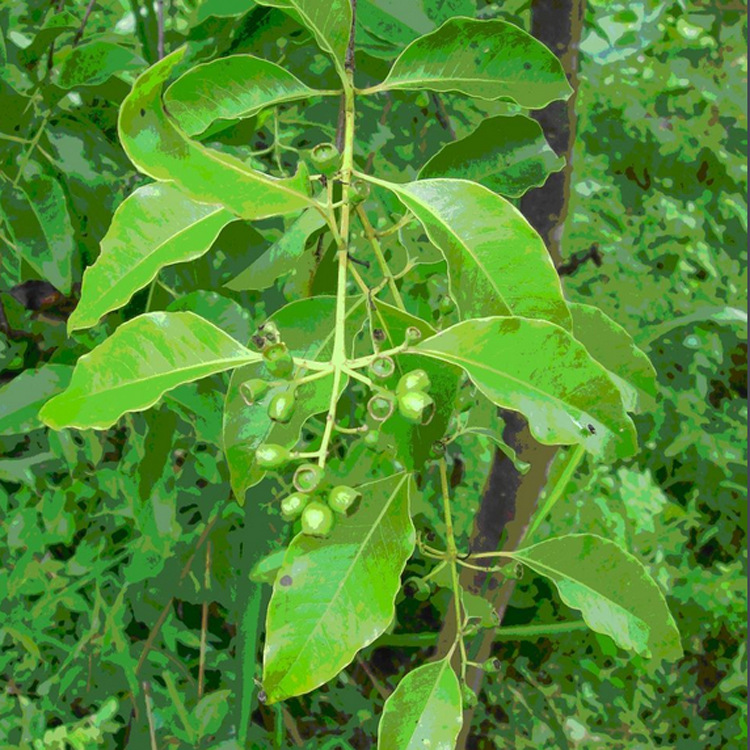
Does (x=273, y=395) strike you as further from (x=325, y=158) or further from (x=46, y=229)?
(x=46, y=229)

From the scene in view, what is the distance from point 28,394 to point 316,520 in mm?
300

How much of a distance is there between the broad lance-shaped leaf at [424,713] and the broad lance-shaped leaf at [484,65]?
221 mm

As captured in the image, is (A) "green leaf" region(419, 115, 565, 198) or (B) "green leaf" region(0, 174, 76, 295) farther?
(B) "green leaf" region(0, 174, 76, 295)

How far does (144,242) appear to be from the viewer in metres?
0.29

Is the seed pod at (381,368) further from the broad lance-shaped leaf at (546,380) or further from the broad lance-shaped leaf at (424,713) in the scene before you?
the broad lance-shaped leaf at (424,713)

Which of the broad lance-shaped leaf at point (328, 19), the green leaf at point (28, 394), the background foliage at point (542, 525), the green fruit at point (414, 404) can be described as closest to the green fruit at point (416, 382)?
the green fruit at point (414, 404)

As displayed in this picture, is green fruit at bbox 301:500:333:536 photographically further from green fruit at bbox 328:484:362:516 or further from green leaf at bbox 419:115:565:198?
green leaf at bbox 419:115:565:198

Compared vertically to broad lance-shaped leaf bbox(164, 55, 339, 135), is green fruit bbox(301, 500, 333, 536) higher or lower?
lower

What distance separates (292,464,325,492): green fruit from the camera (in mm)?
253

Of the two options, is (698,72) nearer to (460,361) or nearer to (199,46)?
(199,46)

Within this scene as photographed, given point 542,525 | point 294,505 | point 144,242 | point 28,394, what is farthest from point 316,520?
point 542,525

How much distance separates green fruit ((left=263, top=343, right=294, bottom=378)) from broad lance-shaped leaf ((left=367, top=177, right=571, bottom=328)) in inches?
2.3

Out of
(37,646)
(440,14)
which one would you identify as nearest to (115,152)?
(440,14)

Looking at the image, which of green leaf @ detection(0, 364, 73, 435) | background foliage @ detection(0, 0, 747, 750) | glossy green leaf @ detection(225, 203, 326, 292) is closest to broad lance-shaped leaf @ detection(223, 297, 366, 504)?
glossy green leaf @ detection(225, 203, 326, 292)
